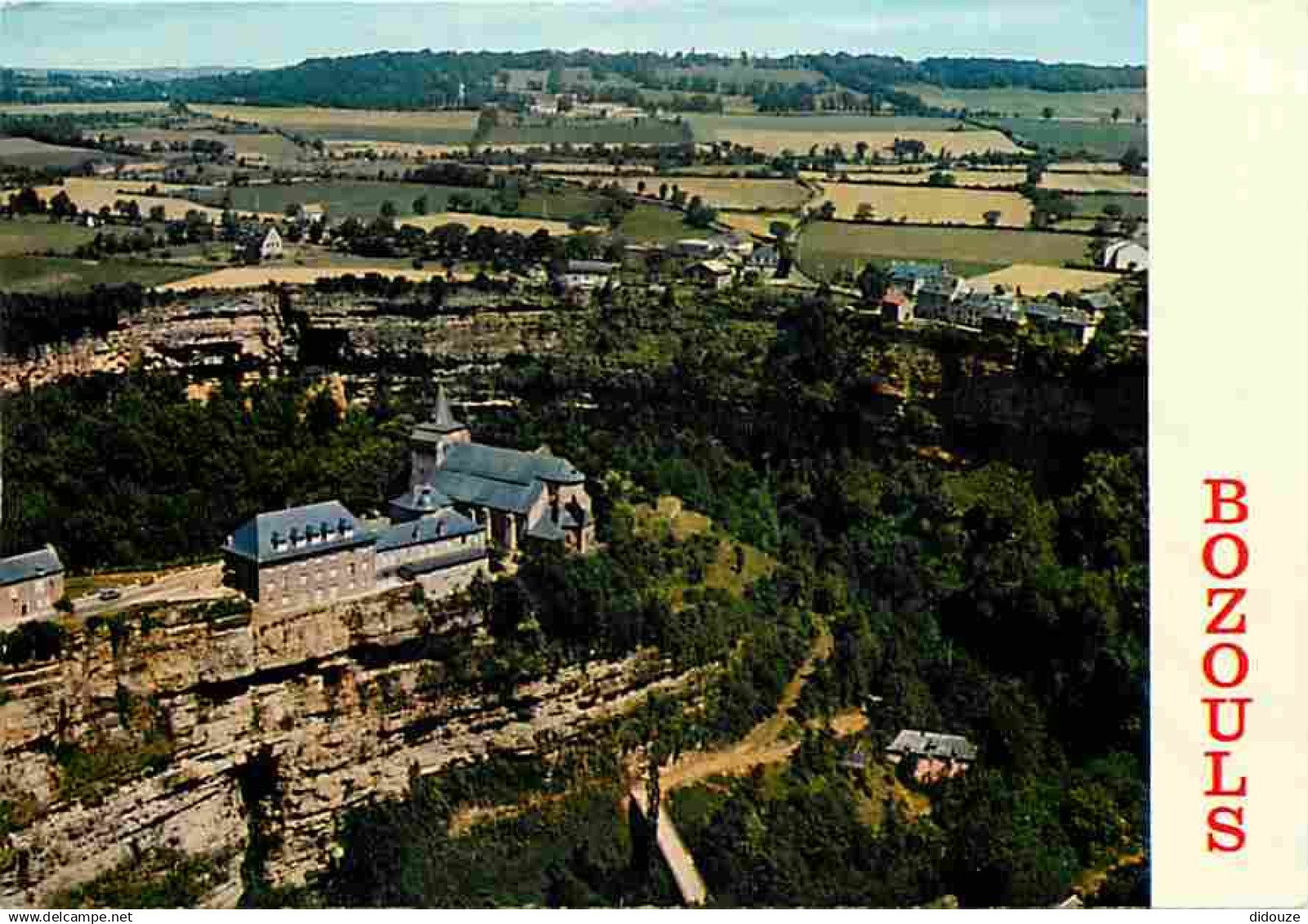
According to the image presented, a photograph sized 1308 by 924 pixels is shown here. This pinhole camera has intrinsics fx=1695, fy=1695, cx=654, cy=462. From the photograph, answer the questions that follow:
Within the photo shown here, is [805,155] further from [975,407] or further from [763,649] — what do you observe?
[763,649]

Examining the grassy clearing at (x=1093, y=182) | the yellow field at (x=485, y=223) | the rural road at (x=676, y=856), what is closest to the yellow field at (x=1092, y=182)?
the grassy clearing at (x=1093, y=182)

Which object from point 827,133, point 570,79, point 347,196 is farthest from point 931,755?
point 347,196

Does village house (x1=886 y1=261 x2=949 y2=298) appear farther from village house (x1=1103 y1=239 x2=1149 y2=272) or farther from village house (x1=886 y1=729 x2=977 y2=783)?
village house (x1=886 y1=729 x2=977 y2=783)

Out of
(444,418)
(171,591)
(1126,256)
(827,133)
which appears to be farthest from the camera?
(827,133)

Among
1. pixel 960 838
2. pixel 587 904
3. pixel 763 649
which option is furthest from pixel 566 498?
pixel 960 838

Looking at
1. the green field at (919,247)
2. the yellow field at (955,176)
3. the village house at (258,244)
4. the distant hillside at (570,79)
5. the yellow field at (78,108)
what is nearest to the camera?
the yellow field at (78,108)

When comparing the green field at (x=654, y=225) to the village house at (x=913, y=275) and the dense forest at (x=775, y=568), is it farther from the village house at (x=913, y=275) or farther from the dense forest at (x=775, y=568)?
the village house at (x=913, y=275)

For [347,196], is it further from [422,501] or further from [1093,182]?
[1093,182]
